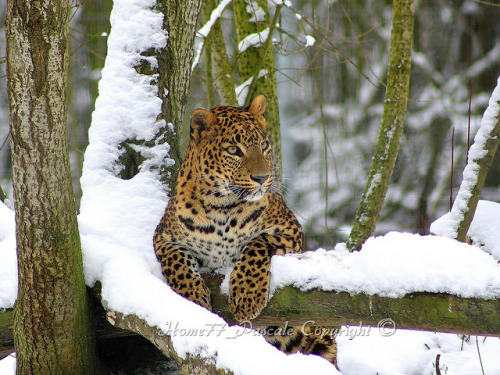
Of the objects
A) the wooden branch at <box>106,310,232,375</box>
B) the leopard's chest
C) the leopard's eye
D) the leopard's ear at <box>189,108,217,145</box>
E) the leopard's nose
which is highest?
the leopard's ear at <box>189,108,217,145</box>

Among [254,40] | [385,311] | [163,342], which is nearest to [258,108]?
[385,311]

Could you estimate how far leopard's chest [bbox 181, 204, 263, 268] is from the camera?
12.2 ft

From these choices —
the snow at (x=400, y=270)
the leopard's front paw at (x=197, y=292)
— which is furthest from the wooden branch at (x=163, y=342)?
the snow at (x=400, y=270)

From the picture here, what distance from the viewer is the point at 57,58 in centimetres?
265

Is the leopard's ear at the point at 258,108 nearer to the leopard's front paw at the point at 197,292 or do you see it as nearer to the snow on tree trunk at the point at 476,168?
the leopard's front paw at the point at 197,292

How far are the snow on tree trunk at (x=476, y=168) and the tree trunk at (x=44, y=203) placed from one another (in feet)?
8.86

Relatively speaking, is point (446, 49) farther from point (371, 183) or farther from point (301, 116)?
point (371, 183)

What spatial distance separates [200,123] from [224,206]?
0.56m

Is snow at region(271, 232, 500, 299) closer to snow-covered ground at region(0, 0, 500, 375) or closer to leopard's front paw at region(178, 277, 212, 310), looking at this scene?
snow-covered ground at region(0, 0, 500, 375)

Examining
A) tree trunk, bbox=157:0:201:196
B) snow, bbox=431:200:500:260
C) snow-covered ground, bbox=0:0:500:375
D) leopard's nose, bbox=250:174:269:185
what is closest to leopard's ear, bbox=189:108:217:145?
leopard's nose, bbox=250:174:269:185

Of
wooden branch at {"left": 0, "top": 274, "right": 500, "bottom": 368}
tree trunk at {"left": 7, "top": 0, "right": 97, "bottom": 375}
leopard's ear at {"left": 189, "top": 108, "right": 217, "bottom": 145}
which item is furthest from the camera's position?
leopard's ear at {"left": 189, "top": 108, "right": 217, "bottom": 145}

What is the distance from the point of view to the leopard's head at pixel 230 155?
3602 mm

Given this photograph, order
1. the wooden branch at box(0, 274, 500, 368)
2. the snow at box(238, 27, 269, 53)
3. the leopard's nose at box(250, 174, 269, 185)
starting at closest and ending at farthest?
the wooden branch at box(0, 274, 500, 368), the leopard's nose at box(250, 174, 269, 185), the snow at box(238, 27, 269, 53)

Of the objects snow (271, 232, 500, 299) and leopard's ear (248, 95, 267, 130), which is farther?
leopard's ear (248, 95, 267, 130)
